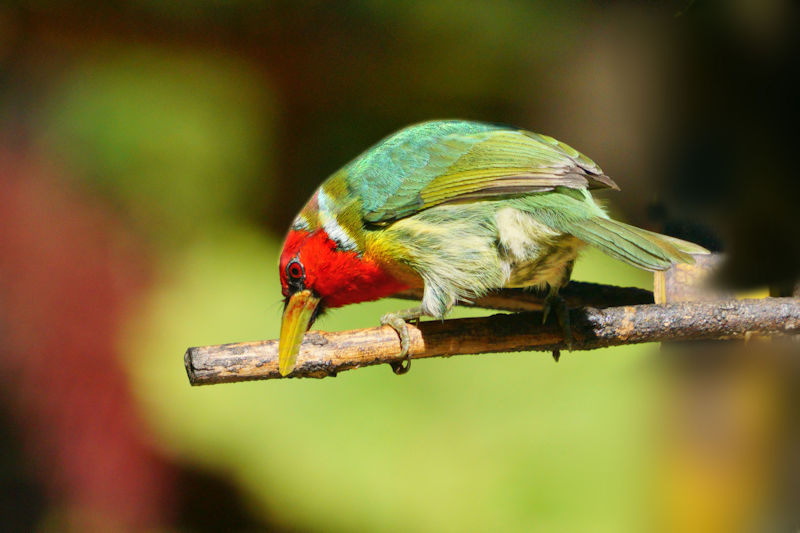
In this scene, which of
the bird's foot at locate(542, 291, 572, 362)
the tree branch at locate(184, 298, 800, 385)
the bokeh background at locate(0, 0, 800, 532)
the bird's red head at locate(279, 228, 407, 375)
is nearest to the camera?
the tree branch at locate(184, 298, 800, 385)

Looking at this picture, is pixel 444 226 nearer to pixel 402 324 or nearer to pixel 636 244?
pixel 402 324

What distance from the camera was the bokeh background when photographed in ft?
12.6

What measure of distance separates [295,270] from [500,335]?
75 cm

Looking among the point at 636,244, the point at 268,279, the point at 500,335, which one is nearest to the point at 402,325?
the point at 500,335

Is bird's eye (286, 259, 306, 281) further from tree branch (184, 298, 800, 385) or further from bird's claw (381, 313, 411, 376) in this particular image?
tree branch (184, 298, 800, 385)

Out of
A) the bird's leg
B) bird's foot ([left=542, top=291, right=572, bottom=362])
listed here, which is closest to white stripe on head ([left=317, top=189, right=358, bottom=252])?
the bird's leg

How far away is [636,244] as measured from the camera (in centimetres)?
198

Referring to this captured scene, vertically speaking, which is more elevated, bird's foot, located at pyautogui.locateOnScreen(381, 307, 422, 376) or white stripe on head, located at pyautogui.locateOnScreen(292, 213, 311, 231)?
white stripe on head, located at pyautogui.locateOnScreen(292, 213, 311, 231)

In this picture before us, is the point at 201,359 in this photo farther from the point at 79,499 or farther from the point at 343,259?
the point at 79,499

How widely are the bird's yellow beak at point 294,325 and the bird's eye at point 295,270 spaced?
0.05 meters

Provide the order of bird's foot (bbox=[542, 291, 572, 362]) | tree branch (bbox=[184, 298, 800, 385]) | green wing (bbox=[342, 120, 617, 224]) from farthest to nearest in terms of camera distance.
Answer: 1. bird's foot (bbox=[542, 291, 572, 362])
2. green wing (bbox=[342, 120, 617, 224])
3. tree branch (bbox=[184, 298, 800, 385])

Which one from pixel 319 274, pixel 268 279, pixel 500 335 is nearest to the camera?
→ pixel 500 335

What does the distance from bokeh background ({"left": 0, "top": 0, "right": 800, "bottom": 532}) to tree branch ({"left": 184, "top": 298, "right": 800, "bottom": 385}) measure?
2.24 feet

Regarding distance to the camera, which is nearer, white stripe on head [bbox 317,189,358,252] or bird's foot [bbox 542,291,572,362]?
bird's foot [bbox 542,291,572,362]
